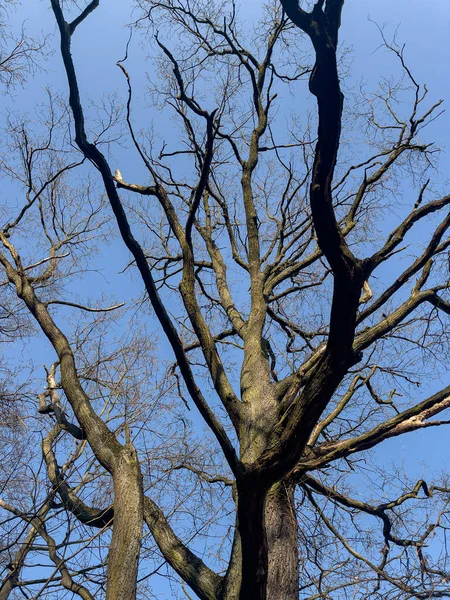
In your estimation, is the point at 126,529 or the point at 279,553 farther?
the point at 279,553

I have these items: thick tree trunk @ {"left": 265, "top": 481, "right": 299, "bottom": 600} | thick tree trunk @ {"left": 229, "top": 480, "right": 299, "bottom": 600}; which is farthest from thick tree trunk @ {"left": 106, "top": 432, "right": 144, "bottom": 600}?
thick tree trunk @ {"left": 265, "top": 481, "right": 299, "bottom": 600}

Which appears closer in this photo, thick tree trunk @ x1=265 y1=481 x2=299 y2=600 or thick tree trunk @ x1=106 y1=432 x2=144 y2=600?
thick tree trunk @ x1=106 y1=432 x2=144 y2=600

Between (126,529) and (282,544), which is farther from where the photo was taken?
(282,544)

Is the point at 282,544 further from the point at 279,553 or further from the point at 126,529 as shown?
the point at 126,529

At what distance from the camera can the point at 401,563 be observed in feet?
13.1

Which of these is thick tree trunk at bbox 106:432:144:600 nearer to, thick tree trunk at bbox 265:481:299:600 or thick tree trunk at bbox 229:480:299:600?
thick tree trunk at bbox 229:480:299:600

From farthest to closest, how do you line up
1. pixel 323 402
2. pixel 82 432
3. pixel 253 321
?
pixel 253 321 → pixel 82 432 → pixel 323 402

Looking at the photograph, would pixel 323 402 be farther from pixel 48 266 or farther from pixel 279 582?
pixel 48 266

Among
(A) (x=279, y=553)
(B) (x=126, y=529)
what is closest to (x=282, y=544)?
(A) (x=279, y=553)

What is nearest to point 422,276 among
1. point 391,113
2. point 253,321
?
point 253,321

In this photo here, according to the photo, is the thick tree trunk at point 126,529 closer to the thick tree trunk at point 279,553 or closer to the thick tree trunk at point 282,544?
the thick tree trunk at point 279,553

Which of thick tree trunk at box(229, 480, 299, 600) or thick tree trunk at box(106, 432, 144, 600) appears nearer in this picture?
thick tree trunk at box(106, 432, 144, 600)

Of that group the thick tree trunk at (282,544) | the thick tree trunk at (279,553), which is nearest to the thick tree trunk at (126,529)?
the thick tree trunk at (279,553)

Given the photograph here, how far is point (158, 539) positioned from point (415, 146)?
4.43 metres
